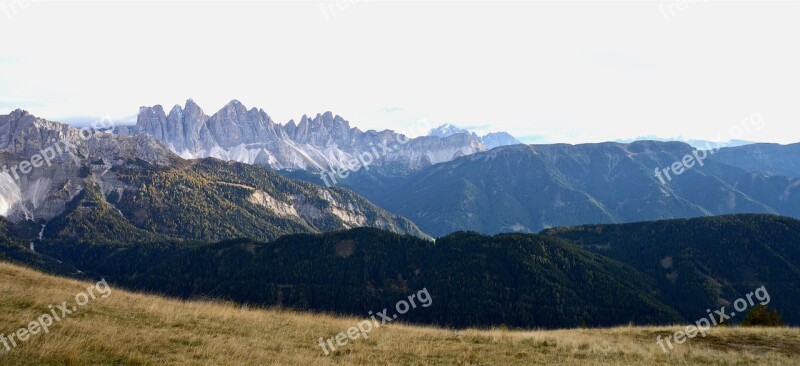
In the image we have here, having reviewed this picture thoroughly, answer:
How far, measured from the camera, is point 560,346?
2611cm

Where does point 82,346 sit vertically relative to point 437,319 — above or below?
above

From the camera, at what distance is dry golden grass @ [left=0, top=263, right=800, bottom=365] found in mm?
17984

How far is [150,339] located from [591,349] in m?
21.1

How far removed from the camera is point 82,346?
17.8 meters

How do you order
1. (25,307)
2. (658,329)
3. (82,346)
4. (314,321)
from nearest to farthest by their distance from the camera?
(82,346) < (25,307) < (314,321) < (658,329)

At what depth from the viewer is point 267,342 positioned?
22.2 meters

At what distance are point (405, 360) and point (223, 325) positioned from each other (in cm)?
1039

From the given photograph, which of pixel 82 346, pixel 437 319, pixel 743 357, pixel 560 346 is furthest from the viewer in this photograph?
pixel 437 319

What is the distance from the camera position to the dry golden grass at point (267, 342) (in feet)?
59.0

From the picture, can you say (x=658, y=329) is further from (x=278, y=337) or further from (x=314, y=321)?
(x=278, y=337)

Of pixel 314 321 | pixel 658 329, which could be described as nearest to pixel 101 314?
pixel 314 321

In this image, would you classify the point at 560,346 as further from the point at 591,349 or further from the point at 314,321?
the point at 314,321

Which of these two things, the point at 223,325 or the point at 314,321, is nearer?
the point at 223,325

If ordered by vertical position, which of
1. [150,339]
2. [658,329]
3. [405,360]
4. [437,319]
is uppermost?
[150,339]
